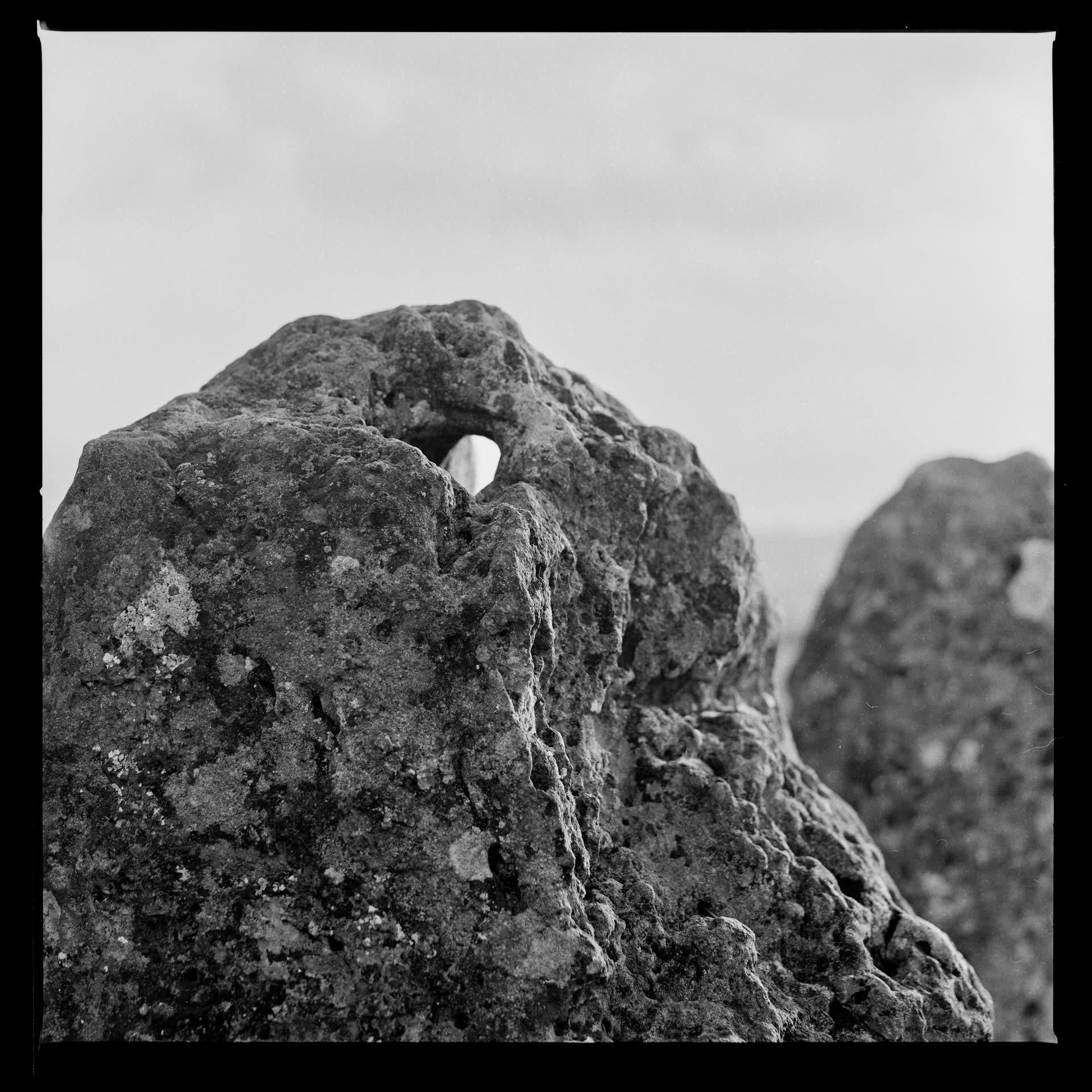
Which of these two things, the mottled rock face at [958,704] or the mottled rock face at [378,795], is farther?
the mottled rock face at [958,704]

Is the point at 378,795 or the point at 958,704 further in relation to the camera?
the point at 958,704

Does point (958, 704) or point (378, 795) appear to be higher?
point (958, 704)

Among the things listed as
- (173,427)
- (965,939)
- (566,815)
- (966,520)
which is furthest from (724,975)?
(966,520)

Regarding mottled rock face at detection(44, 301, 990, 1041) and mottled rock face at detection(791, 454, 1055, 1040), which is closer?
mottled rock face at detection(44, 301, 990, 1041)
